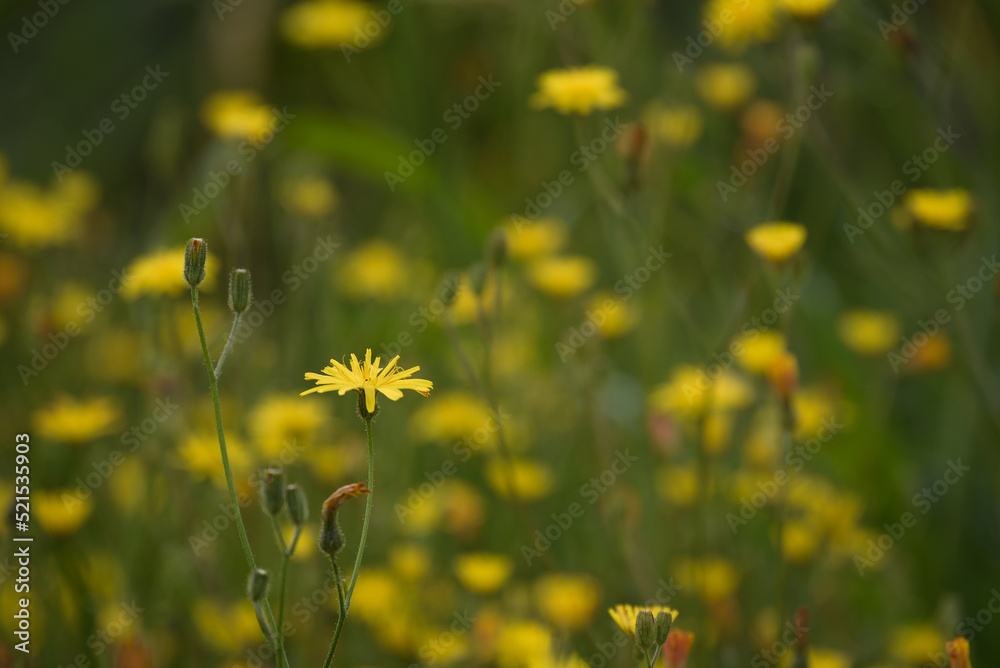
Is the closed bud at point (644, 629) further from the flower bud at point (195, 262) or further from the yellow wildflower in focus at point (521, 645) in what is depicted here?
the flower bud at point (195, 262)

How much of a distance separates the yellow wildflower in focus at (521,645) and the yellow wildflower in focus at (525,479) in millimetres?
361

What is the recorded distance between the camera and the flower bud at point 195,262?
0.95m

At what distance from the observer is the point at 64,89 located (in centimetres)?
318

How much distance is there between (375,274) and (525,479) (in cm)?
73

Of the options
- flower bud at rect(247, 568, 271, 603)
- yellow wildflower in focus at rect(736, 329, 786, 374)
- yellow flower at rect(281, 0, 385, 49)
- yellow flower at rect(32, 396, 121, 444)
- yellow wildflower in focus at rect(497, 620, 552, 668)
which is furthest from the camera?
yellow flower at rect(281, 0, 385, 49)

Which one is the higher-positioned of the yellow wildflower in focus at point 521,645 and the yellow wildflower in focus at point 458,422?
the yellow wildflower in focus at point 458,422

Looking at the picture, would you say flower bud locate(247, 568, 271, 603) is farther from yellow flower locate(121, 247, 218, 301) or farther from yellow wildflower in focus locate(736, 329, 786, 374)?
yellow wildflower in focus locate(736, 329, 786, 374)

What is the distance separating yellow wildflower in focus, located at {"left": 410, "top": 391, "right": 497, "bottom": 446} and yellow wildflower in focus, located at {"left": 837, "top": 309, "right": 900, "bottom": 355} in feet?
2.58

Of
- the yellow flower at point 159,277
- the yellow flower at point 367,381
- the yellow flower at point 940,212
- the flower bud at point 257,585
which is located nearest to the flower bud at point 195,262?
the yellow flower at point 367,381

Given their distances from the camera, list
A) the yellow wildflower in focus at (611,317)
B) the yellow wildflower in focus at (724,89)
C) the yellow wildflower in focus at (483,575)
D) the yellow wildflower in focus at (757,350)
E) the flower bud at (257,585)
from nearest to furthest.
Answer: the flower bud at (257,585) → the yellow wildflower in focus at (483,575) → the yellow wildflower in focus at (757,350) → the yellow wildflower in focus at (611,317) → the yellow wildflower in focus at (724,89)

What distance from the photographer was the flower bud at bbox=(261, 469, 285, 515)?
876 millimetres

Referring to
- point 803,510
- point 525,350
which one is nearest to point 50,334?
point 525,350

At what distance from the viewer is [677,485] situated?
1638 mm

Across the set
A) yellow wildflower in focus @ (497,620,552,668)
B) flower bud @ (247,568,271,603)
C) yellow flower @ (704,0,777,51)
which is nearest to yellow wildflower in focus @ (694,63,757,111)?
yellow flower @ (704,0,777,51)
